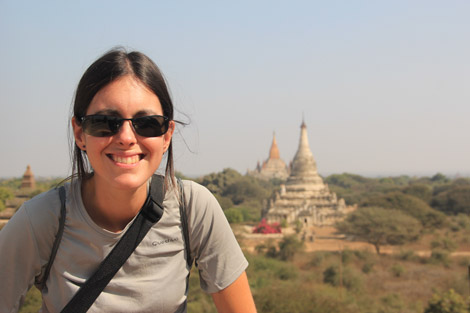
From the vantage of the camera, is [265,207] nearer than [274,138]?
Yes

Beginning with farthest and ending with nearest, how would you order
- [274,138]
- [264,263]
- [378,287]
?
[274,138] → [264,263] → [378,287]

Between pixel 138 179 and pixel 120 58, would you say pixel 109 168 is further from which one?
pixel 120 58

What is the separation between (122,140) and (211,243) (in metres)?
0.48

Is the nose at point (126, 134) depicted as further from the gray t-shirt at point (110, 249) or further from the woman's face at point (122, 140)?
the gray t-shirt at point (110, 249)

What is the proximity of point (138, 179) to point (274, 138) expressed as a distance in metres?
75.0

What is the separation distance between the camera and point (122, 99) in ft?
4.84

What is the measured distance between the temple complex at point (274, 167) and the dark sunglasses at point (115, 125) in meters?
76.2

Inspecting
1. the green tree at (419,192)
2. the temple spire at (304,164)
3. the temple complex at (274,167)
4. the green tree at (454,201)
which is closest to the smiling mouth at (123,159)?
the temple spire at (304,164)

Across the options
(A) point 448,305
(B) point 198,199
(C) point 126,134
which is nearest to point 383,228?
(A) point 448,305

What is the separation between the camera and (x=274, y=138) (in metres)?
76.1

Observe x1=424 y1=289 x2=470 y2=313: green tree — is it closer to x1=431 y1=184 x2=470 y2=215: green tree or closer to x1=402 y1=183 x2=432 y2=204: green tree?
x1=431 y1=184 x2=470 y2=215: green tree

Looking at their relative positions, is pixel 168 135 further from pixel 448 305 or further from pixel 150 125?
pixel 448 305

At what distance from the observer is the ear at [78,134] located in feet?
5.18

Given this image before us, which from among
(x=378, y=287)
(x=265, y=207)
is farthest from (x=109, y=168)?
(x=265, y=207)
